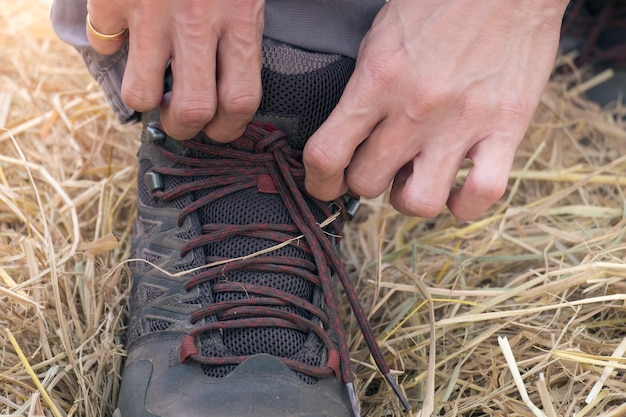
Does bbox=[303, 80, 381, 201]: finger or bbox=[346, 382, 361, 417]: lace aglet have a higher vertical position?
bbox=[303, 80, 381, 201]: finger

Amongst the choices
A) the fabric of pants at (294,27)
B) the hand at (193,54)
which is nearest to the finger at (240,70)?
the hand at (193,54)

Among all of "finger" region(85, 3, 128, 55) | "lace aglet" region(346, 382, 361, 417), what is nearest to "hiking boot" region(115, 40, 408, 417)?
"lace aglet" region(346, 382, 361, 417)

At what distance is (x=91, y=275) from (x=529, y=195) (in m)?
0.78

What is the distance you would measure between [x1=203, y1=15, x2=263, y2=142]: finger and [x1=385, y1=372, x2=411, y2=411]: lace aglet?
323 mm

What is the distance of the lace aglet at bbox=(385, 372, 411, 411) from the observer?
739mm

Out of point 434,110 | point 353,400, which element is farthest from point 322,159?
point 353,400

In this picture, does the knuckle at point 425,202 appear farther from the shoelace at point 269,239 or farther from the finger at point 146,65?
the finger at point 146,65

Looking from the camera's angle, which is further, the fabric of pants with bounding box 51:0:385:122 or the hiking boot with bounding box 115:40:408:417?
the fabric of pants with bounding box 51:0:385:122

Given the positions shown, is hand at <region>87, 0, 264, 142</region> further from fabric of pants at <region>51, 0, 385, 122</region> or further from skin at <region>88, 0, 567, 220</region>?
fabric of pants at <region>51, 0, 385, 122</region>

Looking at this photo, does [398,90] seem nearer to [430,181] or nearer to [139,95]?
[430,181]

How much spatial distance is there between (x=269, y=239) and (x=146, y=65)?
0.24m

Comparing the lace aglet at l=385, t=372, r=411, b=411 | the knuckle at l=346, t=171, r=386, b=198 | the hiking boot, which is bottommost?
the lace aglet at l=385, t=372, r=411, b=411

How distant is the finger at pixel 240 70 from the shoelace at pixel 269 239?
75 mm

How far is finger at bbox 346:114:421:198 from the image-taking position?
762 mm
